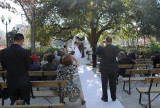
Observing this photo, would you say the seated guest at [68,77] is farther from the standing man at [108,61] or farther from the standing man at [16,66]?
the standing man at [16,66]

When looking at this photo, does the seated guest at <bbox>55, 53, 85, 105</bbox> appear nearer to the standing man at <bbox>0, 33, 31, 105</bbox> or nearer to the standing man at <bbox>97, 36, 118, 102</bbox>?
the standing man at <bbox>97, 36, 118, 102</bbox>

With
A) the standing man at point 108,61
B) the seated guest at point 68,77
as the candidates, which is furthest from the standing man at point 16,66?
the standing man at point 108,61

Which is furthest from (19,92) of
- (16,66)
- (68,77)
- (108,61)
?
(108,61)

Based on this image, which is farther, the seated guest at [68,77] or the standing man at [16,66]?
the seated guest at [68,77]

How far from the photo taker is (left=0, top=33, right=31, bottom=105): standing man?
3.30m

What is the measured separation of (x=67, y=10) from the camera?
18.7 meters

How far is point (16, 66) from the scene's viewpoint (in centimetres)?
334

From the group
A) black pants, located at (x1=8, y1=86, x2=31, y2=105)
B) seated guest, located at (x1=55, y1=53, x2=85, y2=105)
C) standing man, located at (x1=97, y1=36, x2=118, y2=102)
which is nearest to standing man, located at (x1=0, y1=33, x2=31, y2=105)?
black pants, located at (x1=8, y1=86, x2=31, y2=105)

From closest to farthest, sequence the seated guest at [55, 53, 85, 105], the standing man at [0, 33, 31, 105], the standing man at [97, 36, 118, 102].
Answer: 1. the standing man at [0, 33, 31, 105]
2. the seated guest at [55, 53, 85, 105]
3. the standing man at [97, 36, 118, 102]

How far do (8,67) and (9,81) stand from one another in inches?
10.2

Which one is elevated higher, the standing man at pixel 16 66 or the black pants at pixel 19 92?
the standing man at pixel 16 66

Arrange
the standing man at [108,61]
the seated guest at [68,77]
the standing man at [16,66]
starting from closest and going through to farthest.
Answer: the standing man at [16,66] → the seated guest at [68,77] → the standing man at [108,61]

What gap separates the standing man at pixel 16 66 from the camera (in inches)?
130

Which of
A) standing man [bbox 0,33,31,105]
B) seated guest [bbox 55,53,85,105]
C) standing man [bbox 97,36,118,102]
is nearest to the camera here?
standing man [bbox 0,33,31,105]
